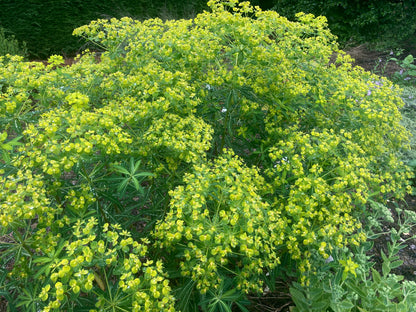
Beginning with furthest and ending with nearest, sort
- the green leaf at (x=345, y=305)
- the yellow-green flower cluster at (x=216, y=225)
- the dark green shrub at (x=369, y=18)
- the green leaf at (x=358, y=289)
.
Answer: the dark green shrub at (x=369, y=18)
the green leaf at (x=358, y=289)
the green leaf at (x=345, y=305)
the yellow-green flower cluster at (x=216, y=225)

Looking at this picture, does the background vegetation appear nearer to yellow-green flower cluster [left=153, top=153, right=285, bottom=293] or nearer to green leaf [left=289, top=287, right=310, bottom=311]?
yellow-green flower cluster [left=153, top=153, right=285, bottom=293]

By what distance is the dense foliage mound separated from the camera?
1.82m

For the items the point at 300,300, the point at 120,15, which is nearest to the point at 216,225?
the point at 300,300

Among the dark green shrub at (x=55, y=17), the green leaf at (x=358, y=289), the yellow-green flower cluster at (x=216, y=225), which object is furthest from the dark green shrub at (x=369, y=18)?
the yellow-green flower cluster at (x=216, y=225)

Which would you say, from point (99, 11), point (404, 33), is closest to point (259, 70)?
point (404, 33)

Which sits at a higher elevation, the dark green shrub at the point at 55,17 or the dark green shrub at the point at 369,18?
the dark green shrub at the point at 369,18

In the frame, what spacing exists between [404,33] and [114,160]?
911 cm

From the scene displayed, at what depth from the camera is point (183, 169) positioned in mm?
2672

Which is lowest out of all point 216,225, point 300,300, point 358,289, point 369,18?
point 300,300

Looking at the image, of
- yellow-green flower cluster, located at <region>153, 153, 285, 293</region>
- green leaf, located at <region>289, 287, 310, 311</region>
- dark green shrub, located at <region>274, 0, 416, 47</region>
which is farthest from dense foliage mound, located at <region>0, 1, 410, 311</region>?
dark green shrub, located at <region>274, 0, 416, 47</region>

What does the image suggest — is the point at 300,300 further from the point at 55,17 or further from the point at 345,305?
the point at 55,17

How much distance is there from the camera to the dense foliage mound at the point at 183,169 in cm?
182

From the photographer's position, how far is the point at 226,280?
2.43m

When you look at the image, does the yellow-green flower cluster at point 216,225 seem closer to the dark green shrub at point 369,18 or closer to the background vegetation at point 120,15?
the background vegetation at point 120,15
